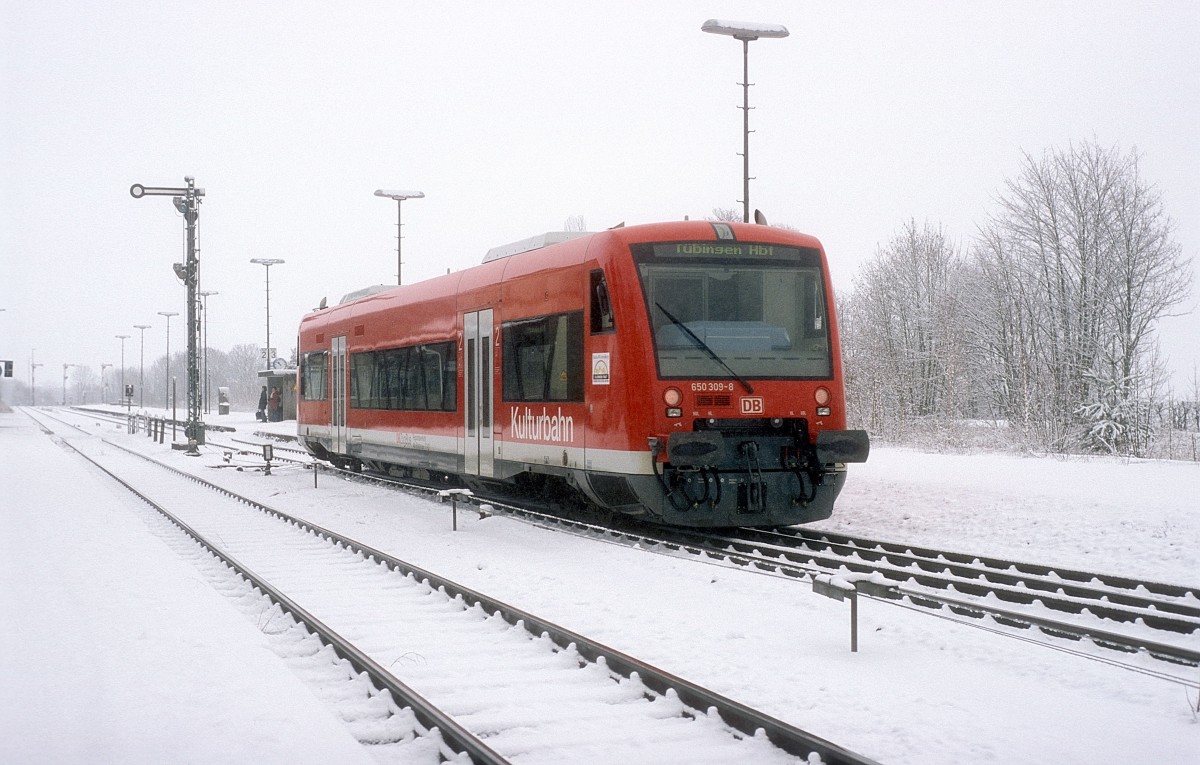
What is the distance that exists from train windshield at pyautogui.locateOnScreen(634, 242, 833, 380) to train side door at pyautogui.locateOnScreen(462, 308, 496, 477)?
3.79 meters

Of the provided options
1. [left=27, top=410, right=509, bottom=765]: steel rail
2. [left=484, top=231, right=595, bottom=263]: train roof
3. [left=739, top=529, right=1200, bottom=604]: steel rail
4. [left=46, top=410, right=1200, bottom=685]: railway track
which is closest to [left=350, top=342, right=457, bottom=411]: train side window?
[left=484, top=231, right=595, bottom=263]: train roof

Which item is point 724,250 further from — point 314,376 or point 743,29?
point 314,376

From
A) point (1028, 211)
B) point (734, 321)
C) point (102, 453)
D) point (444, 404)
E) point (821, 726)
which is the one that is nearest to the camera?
point (821, 726)

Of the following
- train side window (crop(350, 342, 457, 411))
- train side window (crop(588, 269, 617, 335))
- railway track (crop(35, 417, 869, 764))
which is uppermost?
train side window (crop(588, 269, 617, 335))

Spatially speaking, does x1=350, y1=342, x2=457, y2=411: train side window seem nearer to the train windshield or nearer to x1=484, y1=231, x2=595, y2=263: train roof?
x1=484, y1=231, x2=595, y2=263: train roof

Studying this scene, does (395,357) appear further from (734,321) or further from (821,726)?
(821,726)

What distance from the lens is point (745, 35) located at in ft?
60.1

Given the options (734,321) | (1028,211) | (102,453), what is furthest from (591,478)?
(102,453)

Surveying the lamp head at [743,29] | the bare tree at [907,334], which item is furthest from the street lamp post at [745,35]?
the bare tree at [907,334]

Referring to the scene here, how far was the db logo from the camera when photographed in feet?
35.4

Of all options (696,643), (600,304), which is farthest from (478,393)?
(696,643)

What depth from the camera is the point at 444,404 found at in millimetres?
15633

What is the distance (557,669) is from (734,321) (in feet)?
17.9

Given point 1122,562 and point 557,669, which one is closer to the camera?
point 557,669
